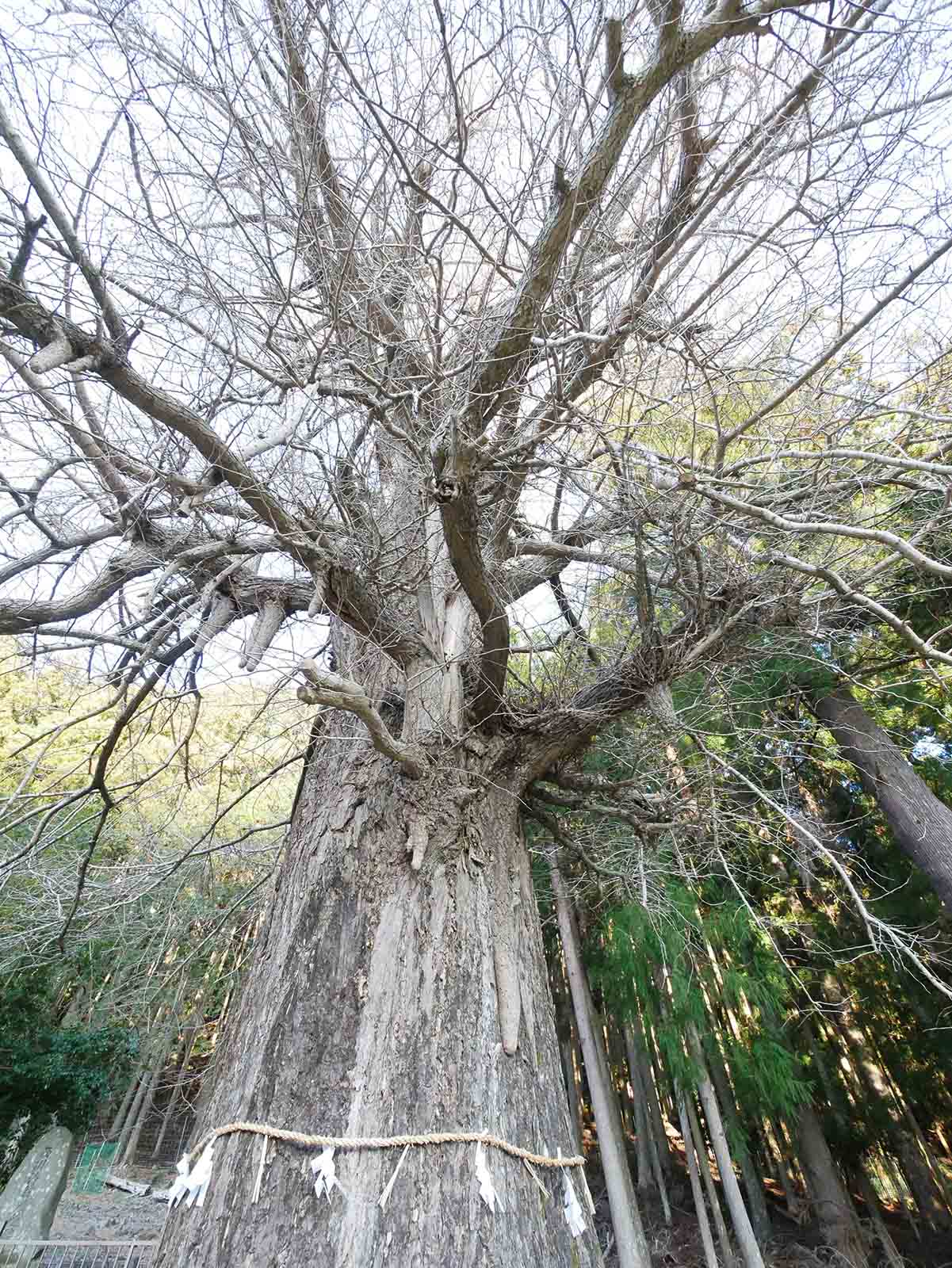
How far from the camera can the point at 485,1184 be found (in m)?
1.47

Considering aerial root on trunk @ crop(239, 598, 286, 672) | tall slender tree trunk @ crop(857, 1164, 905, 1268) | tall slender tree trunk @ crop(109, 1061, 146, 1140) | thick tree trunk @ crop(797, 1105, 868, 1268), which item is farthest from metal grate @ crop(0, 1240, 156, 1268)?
tall slender tree trunk @ crop(857, 1164, 905, 1268)

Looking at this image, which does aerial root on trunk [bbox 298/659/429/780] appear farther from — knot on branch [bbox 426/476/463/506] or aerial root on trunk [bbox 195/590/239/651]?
aerial root on trunk [bbox 195/590/239/651]

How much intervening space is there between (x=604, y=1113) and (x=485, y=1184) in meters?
5.01

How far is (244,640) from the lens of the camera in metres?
2.26

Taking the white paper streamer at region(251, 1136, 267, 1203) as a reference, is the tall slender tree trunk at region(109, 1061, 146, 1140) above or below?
above

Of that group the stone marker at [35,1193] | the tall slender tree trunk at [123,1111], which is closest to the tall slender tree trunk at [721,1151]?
the stone marker at [35,1193]

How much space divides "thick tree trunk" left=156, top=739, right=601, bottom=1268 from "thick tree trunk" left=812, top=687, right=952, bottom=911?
11.4ft

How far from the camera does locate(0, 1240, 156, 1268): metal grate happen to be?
480 centimetres

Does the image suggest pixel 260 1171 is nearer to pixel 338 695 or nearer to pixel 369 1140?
pixel 369 1140

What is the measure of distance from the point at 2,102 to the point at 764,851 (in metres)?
7.63

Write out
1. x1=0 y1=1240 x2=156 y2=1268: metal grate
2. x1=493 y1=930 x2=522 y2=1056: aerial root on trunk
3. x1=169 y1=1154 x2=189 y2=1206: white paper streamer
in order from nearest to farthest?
x1=169 y1=1154 x2=189 y2=1206: white paper streamer
x1=493 y1=930 x2=522 y2=1056: aerial root on trunk
x1=0 y1=1240 x2=156 y2=1268: metal grate

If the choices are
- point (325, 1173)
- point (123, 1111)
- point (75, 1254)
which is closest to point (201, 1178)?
point (325, 1173)

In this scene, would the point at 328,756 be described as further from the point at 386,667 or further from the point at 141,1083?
the point at 141,1083

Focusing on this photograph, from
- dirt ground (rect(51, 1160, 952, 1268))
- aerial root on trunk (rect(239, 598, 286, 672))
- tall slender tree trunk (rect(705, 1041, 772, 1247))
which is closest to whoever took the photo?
aerial root on trunk (rect(239, 598, 286, 672))
